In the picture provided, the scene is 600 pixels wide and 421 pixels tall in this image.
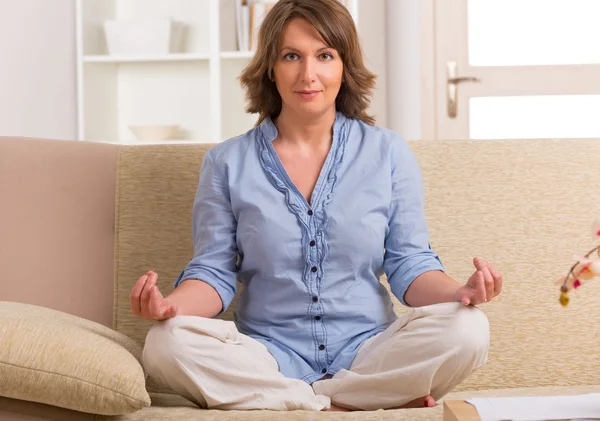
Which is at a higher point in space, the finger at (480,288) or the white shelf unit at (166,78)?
the white shelf unit at (166,78)

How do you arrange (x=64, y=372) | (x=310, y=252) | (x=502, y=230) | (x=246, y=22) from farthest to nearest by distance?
(x=246, y=22) < (x=502, y=230) < (x=310, y=252) < (x=64, y=372)

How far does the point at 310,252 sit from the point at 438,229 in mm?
367

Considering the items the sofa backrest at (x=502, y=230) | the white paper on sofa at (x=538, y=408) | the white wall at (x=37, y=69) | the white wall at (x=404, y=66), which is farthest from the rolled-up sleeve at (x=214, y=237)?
the white wall at (x=404, y=66)

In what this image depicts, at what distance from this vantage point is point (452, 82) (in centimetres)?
398

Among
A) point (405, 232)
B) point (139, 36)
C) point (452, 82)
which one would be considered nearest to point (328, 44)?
point (405, 232)

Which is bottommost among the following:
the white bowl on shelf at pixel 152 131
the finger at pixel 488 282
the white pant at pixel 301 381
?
the white pant at pixel 301 381

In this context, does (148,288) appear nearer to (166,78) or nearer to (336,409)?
(336,409)

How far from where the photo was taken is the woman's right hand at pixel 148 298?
4.78 ft

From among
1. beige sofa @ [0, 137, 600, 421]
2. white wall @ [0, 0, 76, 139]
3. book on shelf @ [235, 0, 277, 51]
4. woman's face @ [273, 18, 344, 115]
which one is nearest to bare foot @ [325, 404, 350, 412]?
beige sofa @ [0, 137, 600, 421]

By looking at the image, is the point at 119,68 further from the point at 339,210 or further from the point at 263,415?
the point at 263,415

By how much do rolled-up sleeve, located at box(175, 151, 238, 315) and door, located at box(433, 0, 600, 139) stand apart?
7.63 ft

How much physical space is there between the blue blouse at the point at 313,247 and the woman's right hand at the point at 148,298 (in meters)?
0.25

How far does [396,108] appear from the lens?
13.3ft

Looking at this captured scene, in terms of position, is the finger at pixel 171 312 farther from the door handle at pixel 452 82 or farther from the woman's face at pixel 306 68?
the door handle at pixel 452 82
